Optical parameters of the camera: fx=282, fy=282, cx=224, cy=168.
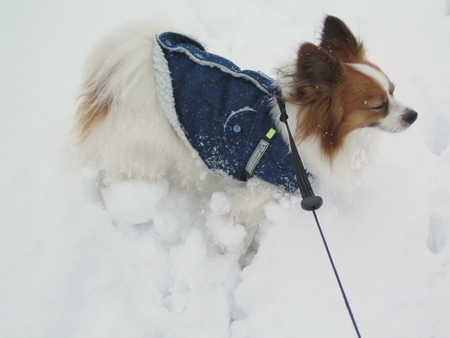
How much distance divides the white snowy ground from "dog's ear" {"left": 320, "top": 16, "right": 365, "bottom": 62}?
0.36 metres

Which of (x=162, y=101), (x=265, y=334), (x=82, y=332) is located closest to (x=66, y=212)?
(x=82, y=332)

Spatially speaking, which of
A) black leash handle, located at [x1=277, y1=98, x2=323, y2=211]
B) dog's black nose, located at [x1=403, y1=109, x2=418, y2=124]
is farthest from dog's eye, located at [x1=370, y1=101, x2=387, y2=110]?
black leash handle, located at [x1=277, y1=98, x2=323, y2=211]

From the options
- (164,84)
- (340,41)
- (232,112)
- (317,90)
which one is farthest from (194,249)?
(340,41)

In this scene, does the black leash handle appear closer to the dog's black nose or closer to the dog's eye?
the dog's eye

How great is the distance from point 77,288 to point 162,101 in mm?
1144

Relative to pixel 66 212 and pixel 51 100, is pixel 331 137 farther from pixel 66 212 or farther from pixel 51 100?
pixel 51 100

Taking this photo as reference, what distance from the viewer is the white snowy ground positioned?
1.49 metres

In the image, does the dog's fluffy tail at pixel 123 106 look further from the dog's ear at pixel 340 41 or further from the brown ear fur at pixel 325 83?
the dog's ear at pixel 340 41

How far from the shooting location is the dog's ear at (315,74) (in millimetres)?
1182

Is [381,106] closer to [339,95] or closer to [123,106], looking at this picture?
[339,95]

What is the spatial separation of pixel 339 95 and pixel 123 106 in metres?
1.14

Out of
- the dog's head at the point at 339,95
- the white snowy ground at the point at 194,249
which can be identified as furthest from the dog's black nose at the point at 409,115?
the white snowy ground at the point at 194,249

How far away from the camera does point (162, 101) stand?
62.4 inches

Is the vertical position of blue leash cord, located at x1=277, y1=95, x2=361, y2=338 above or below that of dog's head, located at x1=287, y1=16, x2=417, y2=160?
below
